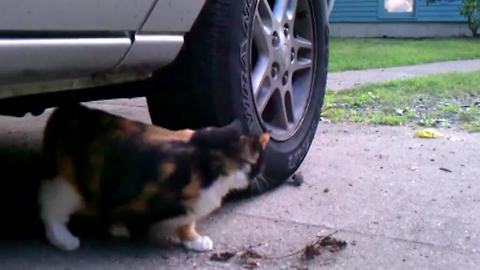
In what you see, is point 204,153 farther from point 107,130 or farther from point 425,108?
point 425,108

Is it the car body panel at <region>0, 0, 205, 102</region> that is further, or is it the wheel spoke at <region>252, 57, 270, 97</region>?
the wheel spoke at <region>252, 57, 270, 97</region>

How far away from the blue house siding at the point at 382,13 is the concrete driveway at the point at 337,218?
49.8ft

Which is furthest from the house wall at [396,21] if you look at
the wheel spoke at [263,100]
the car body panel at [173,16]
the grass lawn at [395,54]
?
the car body panel at [173,16]

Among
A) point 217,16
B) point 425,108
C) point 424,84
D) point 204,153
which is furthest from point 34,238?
point 424,84

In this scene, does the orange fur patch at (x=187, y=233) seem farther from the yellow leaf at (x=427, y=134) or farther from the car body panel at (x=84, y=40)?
the yellow leaf at (x=427, y=134)

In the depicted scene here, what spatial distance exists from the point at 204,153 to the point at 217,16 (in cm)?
77

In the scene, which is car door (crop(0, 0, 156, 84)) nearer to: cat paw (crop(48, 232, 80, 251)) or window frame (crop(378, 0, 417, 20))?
cat paw (crop(48, 232, 80, 251))

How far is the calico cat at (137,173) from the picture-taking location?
103 inches

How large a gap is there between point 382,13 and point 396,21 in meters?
0.46

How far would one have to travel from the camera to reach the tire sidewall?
3191 mm

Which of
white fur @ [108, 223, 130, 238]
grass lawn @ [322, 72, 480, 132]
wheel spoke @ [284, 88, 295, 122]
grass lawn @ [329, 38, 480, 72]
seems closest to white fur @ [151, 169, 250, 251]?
white fur @ [108, 223, 130, 238]

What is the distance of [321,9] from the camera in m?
4.05

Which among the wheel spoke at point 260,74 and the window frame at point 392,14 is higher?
the wheel spoke at point 260,74

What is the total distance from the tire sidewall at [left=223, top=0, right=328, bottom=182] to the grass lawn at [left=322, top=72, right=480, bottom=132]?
6.10 feet
